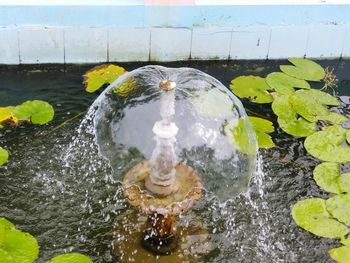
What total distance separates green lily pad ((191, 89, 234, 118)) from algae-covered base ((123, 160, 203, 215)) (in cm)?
28

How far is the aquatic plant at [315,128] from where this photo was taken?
2.57 meters

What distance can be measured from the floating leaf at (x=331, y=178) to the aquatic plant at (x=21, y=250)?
1175 millimetres

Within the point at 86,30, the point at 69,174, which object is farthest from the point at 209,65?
the point at 69,174

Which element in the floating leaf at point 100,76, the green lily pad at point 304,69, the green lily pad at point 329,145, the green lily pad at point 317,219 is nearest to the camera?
the green lily pad at point 317,219

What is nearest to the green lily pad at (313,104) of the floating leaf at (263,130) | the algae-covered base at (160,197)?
the floating leaf at (263,130)

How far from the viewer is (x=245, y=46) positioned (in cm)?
368

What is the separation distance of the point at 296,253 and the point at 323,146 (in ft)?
2.41

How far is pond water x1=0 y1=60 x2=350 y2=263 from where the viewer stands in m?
2.46

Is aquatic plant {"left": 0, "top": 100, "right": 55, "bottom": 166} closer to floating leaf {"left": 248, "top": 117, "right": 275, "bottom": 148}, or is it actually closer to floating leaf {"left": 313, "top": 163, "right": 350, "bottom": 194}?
floating leaf {"left": 248, "top": 117, "right": 275, "bottom": 148}

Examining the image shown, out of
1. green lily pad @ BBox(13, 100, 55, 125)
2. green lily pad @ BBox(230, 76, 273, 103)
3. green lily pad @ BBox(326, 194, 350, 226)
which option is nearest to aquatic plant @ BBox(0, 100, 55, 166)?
green lily pad @ BBox(13, 100, 55, 125)

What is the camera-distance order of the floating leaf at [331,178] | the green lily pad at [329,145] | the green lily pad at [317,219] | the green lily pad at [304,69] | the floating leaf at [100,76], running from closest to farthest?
the green lily pad at [317,219], the floating leaf at [331,178], the green lily pad at [329,145], the floating leaf at [100,76], the green lily pad at [304,69]

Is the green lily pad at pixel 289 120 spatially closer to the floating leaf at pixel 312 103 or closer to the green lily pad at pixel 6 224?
the floating leaf at pixel 312 103

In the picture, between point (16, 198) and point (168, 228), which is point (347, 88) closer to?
point (168, 228)

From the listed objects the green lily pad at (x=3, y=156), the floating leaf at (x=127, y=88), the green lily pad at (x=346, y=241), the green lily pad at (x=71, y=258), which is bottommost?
the green lily pad at (x=71, y=258)
